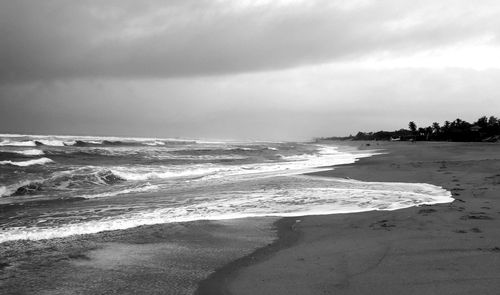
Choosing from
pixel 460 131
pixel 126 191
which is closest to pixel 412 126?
pixel 460 131

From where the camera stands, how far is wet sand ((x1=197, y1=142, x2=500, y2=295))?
4.04m

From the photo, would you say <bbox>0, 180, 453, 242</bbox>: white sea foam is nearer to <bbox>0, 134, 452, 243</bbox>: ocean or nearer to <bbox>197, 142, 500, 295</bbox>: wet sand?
<bbox>0, 134, 452, 243</bbox>: ocean

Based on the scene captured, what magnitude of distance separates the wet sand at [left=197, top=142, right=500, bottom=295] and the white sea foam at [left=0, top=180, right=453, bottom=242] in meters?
1.11

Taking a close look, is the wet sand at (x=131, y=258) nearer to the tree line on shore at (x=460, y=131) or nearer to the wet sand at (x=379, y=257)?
the wet sand at (x=379, y=257)

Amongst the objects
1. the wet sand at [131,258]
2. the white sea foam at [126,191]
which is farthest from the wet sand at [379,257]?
the white sea foam at [126,191]

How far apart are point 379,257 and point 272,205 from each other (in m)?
4.61

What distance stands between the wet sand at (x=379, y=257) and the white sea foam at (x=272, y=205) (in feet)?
3.65

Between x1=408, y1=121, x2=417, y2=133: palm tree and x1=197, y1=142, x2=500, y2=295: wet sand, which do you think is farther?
x1=408, y1=121, x2=417, y2=133: palm tree

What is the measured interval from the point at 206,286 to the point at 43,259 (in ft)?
8.24

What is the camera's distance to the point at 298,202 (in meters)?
9.77

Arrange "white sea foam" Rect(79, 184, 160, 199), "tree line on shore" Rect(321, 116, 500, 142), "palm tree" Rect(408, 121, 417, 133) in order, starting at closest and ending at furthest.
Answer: "white sea foam" Rect(79, 184, 160, 199), "tree line on shore" Rect(321, 116, 500, 142), "palm tree" Rect(408, 121, 417, 133)

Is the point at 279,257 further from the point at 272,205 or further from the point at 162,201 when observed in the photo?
the point at 162,201

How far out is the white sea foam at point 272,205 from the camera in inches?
285

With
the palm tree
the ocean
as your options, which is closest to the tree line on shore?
the palm tree
